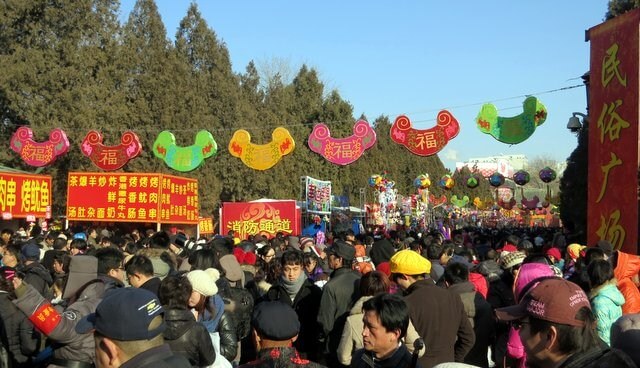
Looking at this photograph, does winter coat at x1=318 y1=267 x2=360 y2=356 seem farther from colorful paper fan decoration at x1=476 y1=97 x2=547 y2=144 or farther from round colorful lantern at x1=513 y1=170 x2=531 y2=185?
round colorful lantern at x1=513 y1=170 x2=531 y2=185

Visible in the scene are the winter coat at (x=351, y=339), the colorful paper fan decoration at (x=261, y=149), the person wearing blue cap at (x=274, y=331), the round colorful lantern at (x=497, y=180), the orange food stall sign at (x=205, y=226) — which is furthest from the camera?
the round colorful lantern at (x=497, y=180)

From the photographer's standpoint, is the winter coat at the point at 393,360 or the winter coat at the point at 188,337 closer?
the winter coat at the point at 393,360

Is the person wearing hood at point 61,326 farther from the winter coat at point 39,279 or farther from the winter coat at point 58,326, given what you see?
the winter coat at point 39,279

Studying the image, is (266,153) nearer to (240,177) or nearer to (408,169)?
(240,177)

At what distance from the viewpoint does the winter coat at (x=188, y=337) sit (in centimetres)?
439

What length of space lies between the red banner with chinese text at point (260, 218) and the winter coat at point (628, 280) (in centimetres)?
2035

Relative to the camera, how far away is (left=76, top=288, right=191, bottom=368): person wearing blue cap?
9.11 feet

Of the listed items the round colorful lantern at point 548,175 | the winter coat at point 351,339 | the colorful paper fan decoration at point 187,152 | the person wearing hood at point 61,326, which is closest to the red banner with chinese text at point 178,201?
the colorful paper fan decoration at point 187,152

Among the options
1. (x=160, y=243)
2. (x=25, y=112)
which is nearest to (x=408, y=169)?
(x=25, y=112)

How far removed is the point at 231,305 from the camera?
6258mm

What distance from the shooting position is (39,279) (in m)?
7.61

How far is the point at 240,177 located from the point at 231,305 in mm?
36271

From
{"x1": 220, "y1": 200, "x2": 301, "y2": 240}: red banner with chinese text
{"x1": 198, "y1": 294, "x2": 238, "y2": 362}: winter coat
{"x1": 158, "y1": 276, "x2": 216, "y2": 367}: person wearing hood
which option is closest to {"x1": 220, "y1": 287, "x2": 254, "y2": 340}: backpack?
{"x1": 198, "y1": 294, "x2": 238, "y2": 362}: winter coat

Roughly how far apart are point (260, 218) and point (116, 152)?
8249 mm
